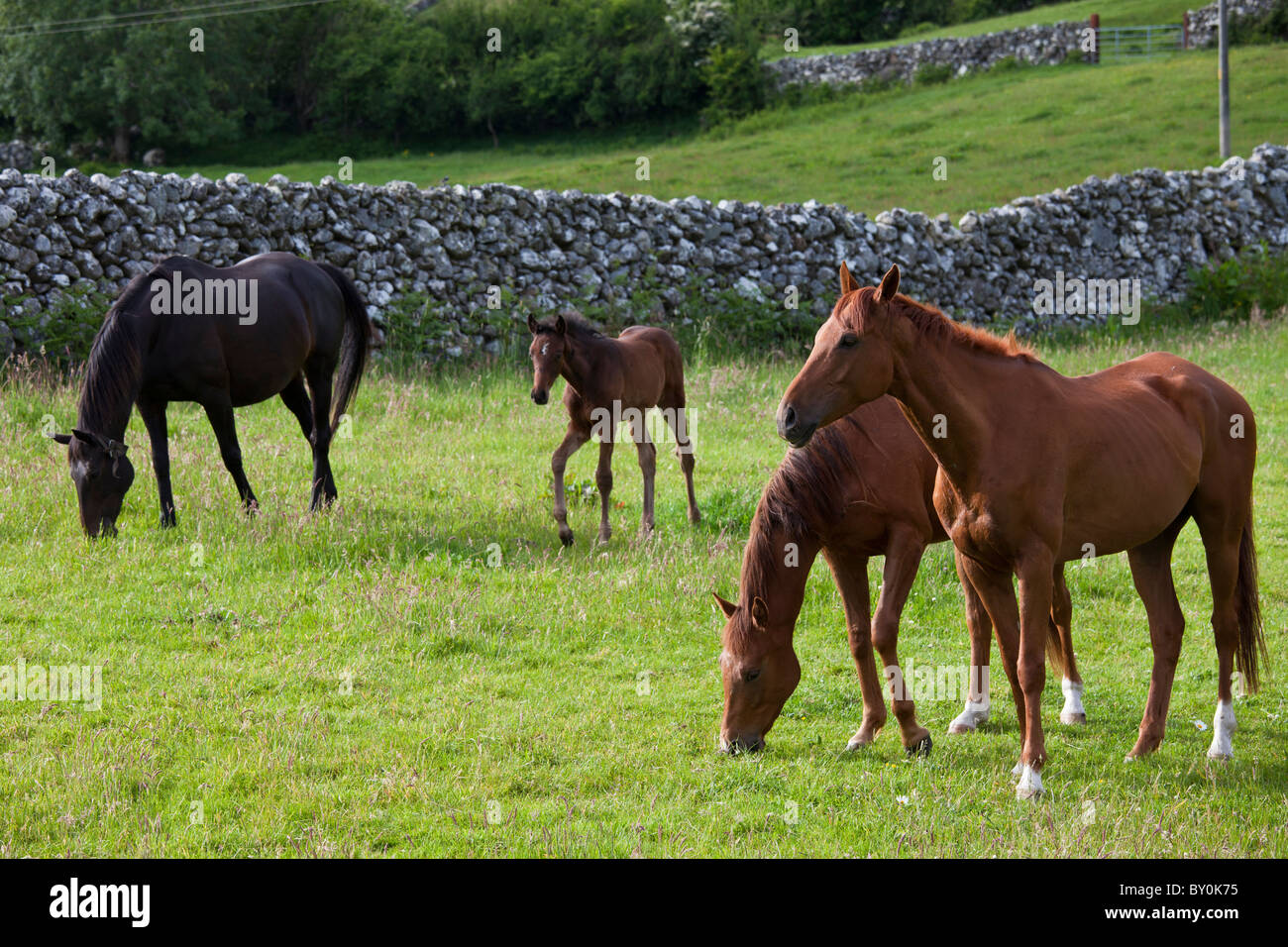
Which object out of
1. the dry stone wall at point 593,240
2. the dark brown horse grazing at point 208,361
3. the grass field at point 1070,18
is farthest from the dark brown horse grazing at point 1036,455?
the grass field at point 1070,18

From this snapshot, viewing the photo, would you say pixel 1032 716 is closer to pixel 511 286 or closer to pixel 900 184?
pixel 511 286

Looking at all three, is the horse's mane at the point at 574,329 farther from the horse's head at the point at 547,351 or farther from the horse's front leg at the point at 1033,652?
the horse's front leg at the point at 1033,652

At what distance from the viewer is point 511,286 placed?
48.9ft

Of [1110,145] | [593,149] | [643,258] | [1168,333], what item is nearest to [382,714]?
[643,258]

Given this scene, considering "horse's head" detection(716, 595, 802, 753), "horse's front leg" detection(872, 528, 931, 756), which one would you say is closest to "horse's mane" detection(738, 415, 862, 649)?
"horse's head" detection(716, 595, 802, 753)

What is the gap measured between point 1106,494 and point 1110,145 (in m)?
24.0

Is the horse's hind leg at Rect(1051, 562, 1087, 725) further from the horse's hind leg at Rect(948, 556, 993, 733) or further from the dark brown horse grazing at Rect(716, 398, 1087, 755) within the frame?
the dark brown horse grazing at Rect(716, 398, 1087, 755)

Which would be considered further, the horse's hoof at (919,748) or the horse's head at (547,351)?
the horse's head at (547,351)

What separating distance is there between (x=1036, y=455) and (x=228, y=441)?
6423 mm

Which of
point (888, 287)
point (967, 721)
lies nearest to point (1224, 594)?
point (967, 721)

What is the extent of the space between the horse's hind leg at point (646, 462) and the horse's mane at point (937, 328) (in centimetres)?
411

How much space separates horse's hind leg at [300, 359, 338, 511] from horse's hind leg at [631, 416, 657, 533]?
2.50m

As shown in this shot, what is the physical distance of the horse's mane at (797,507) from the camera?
193 inches

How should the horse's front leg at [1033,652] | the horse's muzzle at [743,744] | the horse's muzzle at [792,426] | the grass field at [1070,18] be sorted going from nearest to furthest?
Answer: the horse's muzzle at [792,426], the horse's front leg at [1033,652], the horse's muzzle at [743,744], the grass field at [1070,18]
